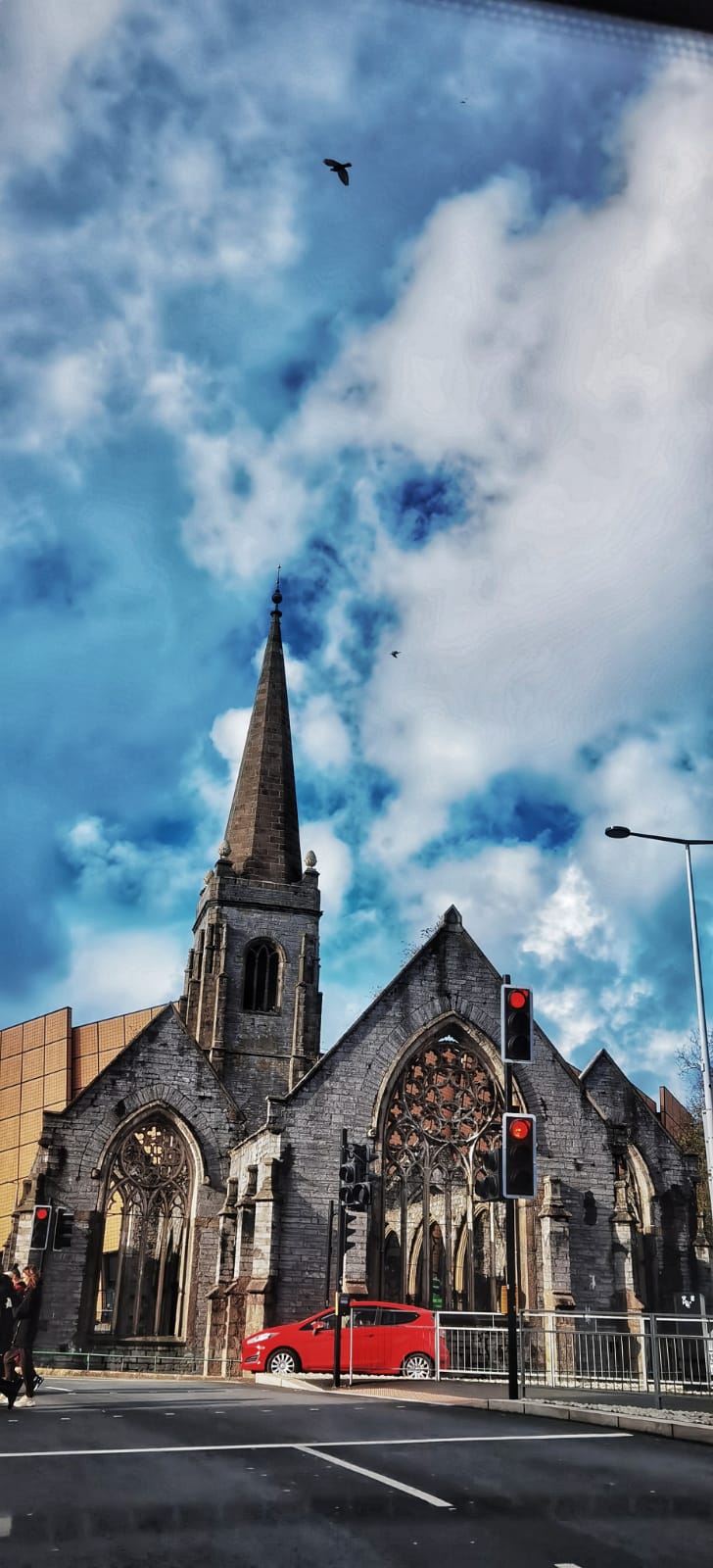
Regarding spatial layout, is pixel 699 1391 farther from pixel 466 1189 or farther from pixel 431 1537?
pixel 466 1189

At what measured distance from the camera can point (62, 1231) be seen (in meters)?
24.5

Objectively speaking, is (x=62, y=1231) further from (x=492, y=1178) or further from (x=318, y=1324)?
(x=492, y=1178)

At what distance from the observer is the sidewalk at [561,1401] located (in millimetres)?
11594

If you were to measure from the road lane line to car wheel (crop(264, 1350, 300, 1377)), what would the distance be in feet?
41.4

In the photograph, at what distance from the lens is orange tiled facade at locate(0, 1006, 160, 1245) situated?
40.9m

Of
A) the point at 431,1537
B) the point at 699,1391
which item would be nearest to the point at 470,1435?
the point at 431,1537

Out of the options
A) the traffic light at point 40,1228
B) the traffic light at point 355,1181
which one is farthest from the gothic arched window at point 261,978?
the traffic light at point 355,1181

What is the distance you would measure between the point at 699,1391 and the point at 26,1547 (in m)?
12.1

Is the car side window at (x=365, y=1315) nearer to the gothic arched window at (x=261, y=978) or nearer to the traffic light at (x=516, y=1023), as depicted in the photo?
the traffic light at (x=516, y=1023)

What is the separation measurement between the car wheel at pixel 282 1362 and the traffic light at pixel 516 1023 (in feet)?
29.6

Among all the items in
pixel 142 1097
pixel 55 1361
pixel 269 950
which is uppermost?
pixel 269 950

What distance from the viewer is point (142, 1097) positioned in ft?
97.4

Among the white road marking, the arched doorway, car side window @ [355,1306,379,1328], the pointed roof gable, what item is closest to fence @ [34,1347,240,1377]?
the arched doorway

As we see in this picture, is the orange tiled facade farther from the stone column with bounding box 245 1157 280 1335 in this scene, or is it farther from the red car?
the red car
